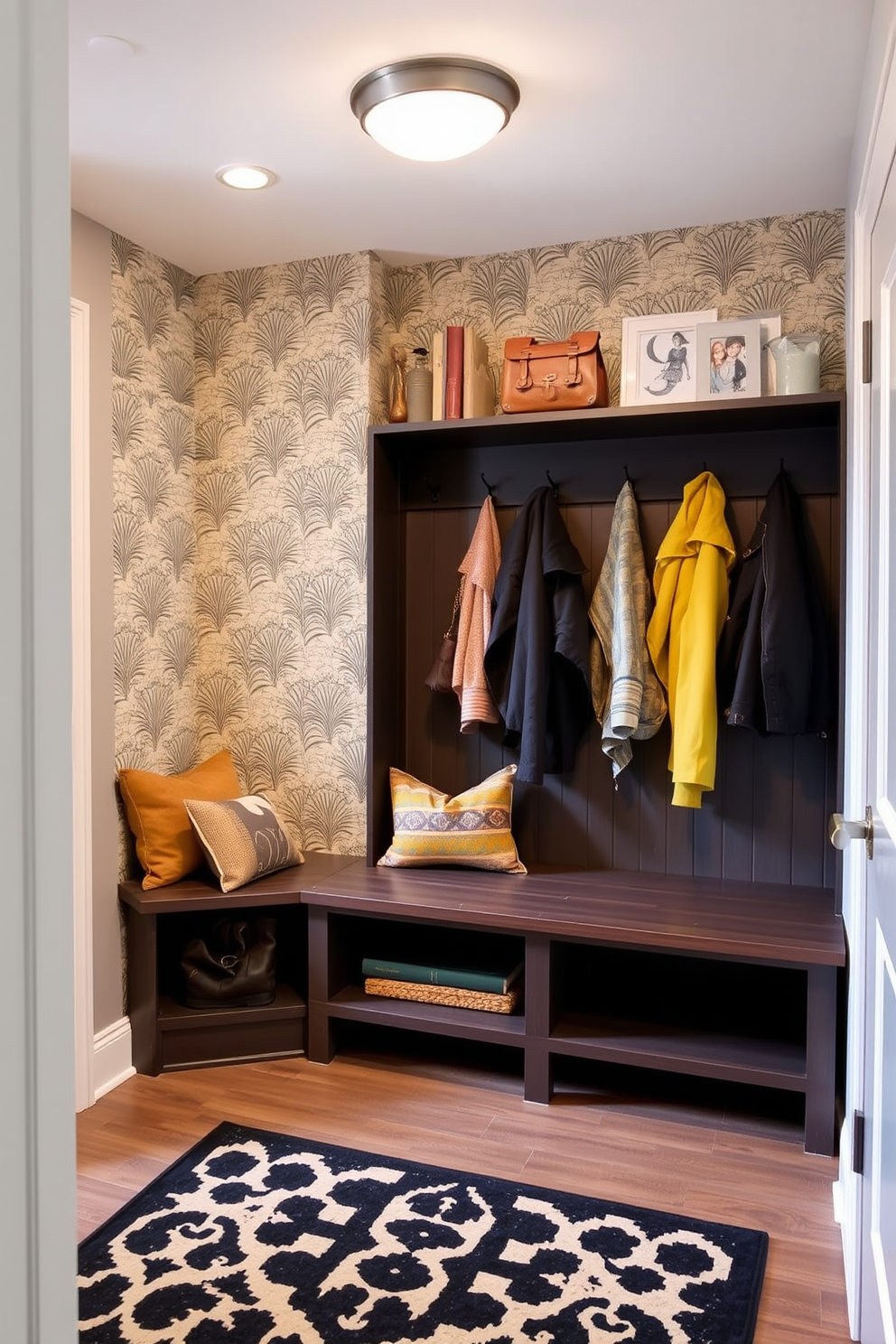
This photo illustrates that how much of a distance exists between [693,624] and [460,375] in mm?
1101

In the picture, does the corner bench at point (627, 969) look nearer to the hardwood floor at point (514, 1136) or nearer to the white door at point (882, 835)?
the hardwood floor at point (514, 1136)

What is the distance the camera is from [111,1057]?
3.05 meters

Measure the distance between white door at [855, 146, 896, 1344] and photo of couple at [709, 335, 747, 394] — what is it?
3.60 feet

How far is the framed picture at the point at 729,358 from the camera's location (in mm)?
3021

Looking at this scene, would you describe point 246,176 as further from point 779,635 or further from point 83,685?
point 779,635

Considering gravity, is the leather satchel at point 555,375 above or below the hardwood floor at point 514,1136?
above

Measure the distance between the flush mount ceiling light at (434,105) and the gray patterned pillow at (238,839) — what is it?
6.39 ft

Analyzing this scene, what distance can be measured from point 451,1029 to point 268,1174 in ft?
2.30

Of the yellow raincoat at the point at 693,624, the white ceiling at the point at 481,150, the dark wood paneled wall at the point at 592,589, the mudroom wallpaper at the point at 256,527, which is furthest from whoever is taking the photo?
the mudroom wallpaper at the point at 256,527

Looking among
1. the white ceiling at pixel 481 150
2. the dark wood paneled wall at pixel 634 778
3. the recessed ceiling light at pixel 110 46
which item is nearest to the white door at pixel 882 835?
the white ceiling at pixel 481 150

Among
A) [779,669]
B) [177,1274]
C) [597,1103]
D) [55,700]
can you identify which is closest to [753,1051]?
[597,1103]

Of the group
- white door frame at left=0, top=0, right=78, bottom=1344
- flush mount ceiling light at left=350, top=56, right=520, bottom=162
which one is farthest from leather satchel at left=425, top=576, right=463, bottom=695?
white door frame at left=0, top=0, right=78, bottom=1344

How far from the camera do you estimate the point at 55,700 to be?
1.95 ft

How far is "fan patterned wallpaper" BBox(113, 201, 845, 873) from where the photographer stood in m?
3.27
